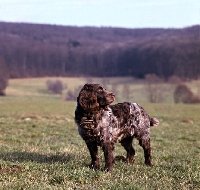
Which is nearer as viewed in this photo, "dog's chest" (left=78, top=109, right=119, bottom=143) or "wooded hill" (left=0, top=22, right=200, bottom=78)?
"dog's chest" (left=78, top=109, right=119, bottom=143)

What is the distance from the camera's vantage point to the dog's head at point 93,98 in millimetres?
8234

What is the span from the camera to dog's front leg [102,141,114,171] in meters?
8.38

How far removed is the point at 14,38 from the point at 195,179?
5307 cm

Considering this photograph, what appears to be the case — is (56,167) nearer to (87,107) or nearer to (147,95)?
(87,107)

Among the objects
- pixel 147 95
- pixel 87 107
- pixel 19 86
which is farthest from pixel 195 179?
pixel 19 86

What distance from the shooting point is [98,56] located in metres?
115

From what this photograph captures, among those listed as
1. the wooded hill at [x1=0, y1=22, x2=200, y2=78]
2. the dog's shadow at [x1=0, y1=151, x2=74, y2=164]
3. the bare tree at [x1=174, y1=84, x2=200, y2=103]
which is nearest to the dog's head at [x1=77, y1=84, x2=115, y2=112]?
the dog's shadow at [x1=0, y1=151, x2=74, y2=164]

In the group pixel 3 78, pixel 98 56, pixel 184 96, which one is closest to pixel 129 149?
pixel 184 96

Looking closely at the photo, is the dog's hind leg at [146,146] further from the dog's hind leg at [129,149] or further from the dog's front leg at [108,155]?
the dog's front leg at [108,155]

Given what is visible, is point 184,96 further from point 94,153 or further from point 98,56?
point 94,153

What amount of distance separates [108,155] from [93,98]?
127 centimetres

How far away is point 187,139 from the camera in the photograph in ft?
61.3

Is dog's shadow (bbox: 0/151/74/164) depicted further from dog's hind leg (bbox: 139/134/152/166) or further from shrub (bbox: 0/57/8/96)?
shrub (bbox: 0/57/8/96)

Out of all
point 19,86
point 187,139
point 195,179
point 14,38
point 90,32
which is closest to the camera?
point 195,179
